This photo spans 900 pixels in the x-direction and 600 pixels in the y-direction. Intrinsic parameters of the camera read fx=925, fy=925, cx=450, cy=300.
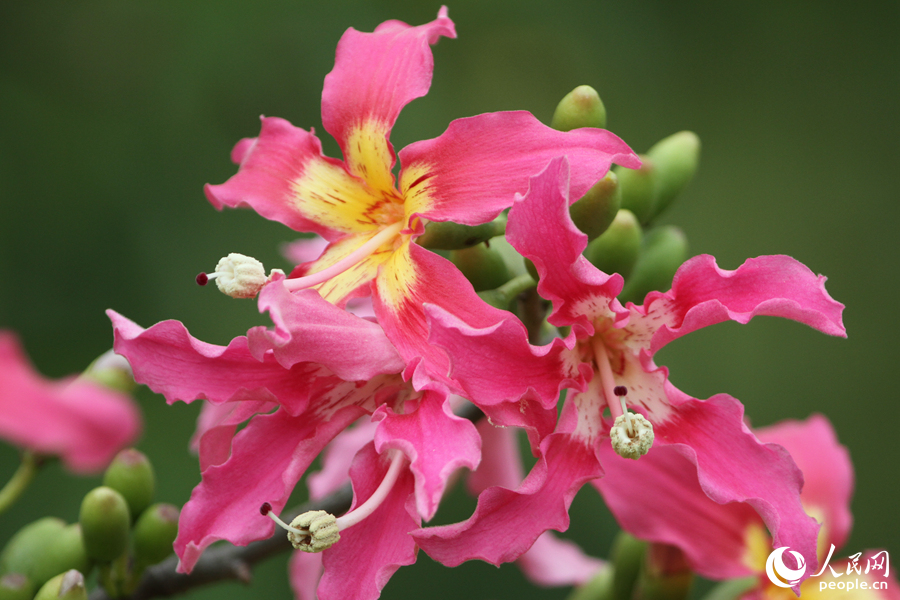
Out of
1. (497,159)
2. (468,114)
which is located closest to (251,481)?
(497,159)

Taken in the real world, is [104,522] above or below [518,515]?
below

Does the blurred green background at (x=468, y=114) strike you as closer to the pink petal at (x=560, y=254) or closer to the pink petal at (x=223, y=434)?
the pink petal at (x=223, y=434)

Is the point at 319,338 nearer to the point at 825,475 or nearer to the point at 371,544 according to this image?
the point at 371,544

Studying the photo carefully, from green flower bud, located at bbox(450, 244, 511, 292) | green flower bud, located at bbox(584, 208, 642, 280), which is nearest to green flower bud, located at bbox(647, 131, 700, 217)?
green flower bud, located at bbox(584, 208, 642, 280)

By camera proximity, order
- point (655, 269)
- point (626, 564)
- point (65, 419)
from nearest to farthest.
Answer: point (65, 419)
point (655, 269)
point (626, 564)

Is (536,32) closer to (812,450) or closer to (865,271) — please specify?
(865,271)

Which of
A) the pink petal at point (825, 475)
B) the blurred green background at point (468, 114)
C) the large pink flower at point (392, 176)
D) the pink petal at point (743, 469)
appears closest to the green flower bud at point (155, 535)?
the large pink flower at point (392, 176)
